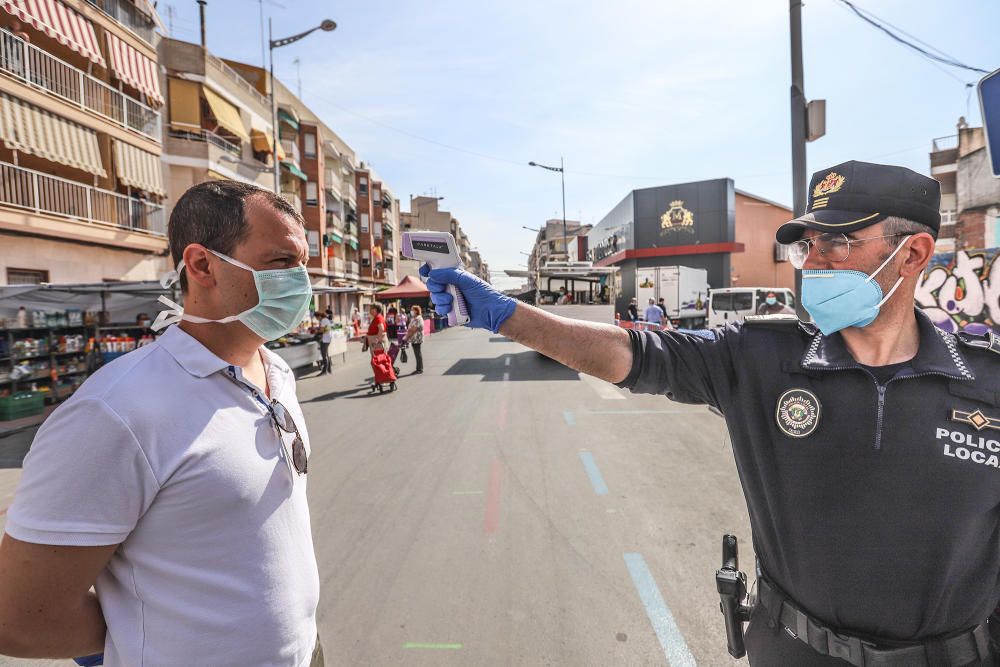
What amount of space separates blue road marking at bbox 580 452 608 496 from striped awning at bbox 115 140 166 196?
17.0 m

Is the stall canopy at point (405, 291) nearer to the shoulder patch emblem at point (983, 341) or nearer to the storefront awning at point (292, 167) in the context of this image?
the shoulder patch emblem at point (983, 341)

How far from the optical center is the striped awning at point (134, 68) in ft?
49.9

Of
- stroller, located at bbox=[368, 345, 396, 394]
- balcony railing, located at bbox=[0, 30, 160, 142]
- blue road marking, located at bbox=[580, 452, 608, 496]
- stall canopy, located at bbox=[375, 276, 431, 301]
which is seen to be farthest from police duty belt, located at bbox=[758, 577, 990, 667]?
balcony railing, located at bbox=[0, 30, 160, 142]

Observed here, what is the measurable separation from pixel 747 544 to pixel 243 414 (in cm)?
384

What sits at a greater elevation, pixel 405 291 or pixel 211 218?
pixel 405 291

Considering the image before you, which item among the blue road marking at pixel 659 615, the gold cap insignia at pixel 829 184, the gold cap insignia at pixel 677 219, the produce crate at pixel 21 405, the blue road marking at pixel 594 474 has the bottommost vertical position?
the blue road marking at pixel 659 615

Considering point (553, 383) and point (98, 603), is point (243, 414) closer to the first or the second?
point (98, 603)

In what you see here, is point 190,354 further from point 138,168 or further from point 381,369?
point 138,168

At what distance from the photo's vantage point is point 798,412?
1.58m

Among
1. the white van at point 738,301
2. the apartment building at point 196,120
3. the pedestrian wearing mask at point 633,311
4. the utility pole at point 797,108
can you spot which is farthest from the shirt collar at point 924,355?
the pedestrian wearing mask at point 633,311

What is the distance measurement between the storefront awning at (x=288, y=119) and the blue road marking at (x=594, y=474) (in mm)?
32226

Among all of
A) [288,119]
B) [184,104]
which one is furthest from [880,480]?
[288,119]

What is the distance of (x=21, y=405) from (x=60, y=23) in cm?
1034

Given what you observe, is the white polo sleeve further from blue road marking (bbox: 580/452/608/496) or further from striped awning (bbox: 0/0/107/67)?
striped awning (bbox: 0/0/107/67)
